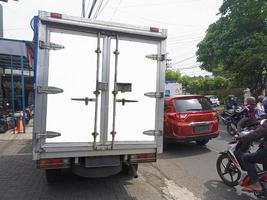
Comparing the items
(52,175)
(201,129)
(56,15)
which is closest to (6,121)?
(201,129)

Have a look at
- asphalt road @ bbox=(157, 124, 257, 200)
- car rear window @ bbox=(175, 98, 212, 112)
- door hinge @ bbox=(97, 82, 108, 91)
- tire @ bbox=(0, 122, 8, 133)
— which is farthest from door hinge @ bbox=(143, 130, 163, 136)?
tire @ bbox=(0, 122, 8, 133)

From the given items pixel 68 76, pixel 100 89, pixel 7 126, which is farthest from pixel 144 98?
pixel 7 126

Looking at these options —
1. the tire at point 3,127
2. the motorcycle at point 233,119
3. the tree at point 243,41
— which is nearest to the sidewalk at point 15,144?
the tire at point 3,127

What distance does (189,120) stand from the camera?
383 inches

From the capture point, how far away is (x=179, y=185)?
666 centimetres

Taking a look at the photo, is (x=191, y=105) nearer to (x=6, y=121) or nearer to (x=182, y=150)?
(x=182, y=150)

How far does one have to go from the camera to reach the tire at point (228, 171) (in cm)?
634

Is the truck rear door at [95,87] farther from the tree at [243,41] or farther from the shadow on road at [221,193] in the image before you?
the tree at [243,41]

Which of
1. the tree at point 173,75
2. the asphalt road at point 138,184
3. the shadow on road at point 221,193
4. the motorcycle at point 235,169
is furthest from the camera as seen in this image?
the tree at point 173,75

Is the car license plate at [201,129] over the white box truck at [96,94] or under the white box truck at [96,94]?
under

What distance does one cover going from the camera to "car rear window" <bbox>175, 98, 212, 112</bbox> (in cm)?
996

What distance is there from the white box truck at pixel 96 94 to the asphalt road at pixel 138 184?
0.57 metres

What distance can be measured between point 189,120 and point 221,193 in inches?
148

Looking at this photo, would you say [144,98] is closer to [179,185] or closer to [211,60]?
[179,185]
